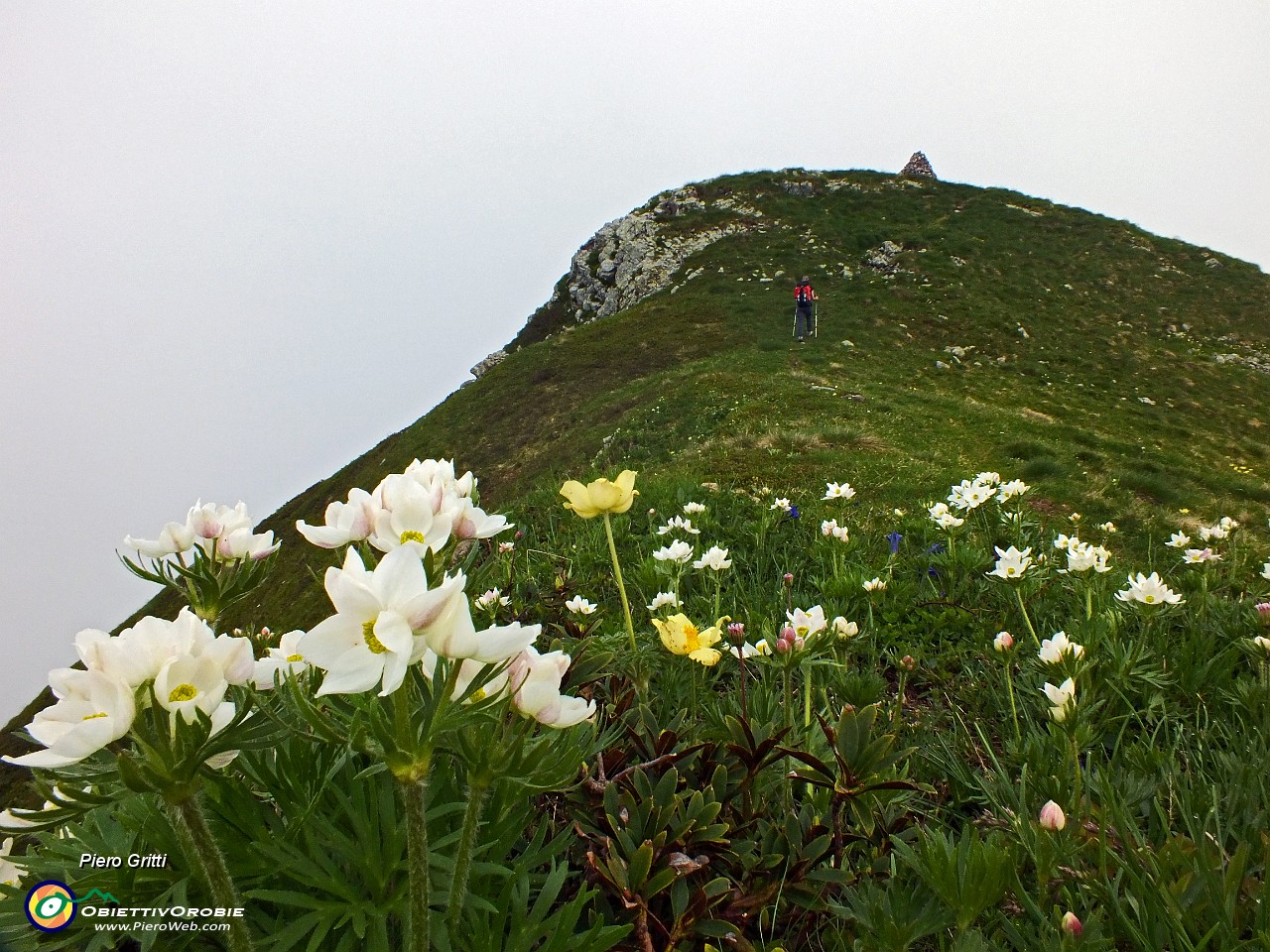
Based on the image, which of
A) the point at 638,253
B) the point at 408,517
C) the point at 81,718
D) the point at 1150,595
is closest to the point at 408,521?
the point at 408,517

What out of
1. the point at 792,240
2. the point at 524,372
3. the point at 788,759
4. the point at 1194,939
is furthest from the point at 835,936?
the point at 792,240

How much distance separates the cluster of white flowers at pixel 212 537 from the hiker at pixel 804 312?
22.4 metres

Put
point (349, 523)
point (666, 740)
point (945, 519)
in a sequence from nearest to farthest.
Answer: point (349, 523)
point (666, 740)
point (945, 519)

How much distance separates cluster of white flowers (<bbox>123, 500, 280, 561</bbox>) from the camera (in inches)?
67.4

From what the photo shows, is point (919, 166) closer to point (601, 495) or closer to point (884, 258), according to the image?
point (884, 258)

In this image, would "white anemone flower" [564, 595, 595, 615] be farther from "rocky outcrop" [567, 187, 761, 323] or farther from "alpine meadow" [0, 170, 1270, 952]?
"rocky outcrop" [567, 187, 761, 323]

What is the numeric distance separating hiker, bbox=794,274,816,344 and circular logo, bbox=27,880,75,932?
23147 millimetres

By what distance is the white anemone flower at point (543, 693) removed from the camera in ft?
3.61

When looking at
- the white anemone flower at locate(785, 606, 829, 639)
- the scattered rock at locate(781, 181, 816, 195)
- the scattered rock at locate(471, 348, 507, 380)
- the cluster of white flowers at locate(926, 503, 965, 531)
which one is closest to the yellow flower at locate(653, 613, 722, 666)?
the white anemone flower at locate(785, 606, 829, 639)

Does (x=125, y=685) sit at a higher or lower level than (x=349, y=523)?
lower

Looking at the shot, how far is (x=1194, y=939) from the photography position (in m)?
1.40

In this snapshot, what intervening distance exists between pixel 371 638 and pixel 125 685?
13.5 inches

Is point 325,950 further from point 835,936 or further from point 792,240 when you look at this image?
point 792,240

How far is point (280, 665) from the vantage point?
1.26m
